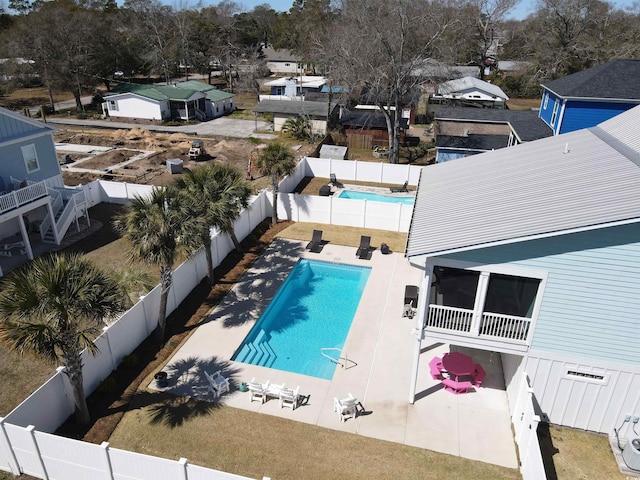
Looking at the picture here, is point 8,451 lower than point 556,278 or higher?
lower

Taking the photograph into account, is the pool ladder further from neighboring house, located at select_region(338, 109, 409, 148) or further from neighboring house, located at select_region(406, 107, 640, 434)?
neighboring house, located at select_region(338, 109, 409, 148)

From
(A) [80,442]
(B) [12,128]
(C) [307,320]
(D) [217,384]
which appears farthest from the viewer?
(B) [12,128]

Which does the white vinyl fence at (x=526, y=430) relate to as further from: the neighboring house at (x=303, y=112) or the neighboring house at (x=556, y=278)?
the neighboring house at (x=303, y=112)

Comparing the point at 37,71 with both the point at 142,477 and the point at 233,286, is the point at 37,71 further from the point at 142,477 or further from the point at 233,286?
the point at 142,477

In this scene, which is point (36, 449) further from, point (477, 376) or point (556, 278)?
point (556, 278)

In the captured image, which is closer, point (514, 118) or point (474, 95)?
Result: point (514, 118)

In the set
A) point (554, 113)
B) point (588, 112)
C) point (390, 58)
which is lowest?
point (554, 113)

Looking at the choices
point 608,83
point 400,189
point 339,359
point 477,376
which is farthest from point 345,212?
point 608,83

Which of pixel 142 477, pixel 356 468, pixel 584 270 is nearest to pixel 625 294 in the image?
pixel 584 270
